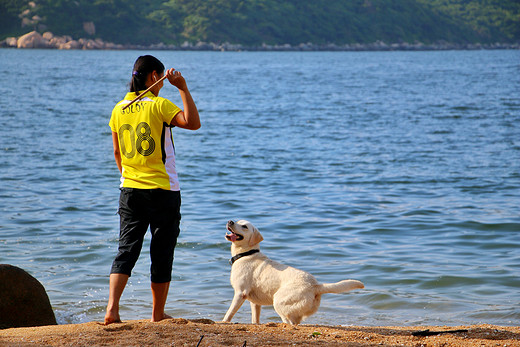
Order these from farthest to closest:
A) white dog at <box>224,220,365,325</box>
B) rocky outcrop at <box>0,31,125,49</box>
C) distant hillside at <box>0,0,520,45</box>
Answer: distant hillside at <box>0,0,520,45</box>
rocky outcrop at <box>0,31,125,49</box>
white dog at <box>224,220,365,325</box>

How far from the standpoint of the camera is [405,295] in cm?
721

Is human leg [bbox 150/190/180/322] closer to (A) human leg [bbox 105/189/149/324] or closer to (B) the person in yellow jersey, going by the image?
(B) the person in yellow jersey

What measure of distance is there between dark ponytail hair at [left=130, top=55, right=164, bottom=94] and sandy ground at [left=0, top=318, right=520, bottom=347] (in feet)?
6.08

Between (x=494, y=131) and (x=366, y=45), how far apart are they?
149 metres

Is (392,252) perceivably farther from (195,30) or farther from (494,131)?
(195,30)

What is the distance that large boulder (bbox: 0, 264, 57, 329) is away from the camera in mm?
5645

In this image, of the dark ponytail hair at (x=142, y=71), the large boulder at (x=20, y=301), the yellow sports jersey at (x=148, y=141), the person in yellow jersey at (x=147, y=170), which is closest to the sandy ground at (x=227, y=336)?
the person in yellow jersey at (x=147, y=170)

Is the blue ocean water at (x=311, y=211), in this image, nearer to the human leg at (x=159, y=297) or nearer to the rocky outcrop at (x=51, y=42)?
the human leg at (x=159, y=297)

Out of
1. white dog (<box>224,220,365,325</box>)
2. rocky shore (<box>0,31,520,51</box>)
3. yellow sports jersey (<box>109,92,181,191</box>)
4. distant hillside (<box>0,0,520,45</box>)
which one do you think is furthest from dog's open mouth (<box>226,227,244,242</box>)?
distant hillside (<box>0,0,520,45</box>)

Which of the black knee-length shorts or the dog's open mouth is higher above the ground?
the black knee-length shorts

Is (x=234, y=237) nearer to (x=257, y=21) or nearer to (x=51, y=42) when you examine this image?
(x=51, y=42)

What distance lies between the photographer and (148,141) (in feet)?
15.5

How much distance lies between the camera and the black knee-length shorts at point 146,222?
15.6ft

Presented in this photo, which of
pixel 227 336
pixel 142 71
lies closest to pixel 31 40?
pixel 142 71
